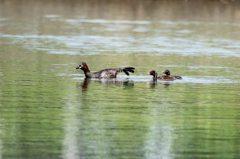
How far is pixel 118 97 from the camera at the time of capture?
21031 millimetres

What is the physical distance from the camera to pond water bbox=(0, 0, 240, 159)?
13969 millimetres

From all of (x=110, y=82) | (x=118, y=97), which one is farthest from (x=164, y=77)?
(x=118, y=97)

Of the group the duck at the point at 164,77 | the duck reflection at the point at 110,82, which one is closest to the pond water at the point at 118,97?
the duck reflection at the point at 110,82

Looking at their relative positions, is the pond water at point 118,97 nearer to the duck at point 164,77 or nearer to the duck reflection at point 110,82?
the duck reflection at point 110,82

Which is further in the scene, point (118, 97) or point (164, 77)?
point (164, 77)

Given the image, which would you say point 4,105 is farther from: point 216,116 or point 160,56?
point 160,56

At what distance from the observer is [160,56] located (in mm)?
36000

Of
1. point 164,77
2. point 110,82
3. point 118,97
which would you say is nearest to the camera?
point 118,97

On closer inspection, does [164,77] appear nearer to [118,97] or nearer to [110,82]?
[110,82]

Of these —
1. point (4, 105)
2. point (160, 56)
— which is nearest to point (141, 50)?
point (160, 56)

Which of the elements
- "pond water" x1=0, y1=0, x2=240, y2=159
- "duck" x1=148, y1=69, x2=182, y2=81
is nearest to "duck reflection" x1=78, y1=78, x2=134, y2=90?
"pond water" x1=0, y1=0, x2=240, y2=159

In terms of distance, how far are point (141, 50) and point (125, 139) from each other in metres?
25.2

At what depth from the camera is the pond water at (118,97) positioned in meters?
14.0

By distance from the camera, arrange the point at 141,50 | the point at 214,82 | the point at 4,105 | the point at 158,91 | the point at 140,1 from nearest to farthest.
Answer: the point at 4,105, the point at 158,91, the point at 214,82, the point at 141,50, the point at 140,1
